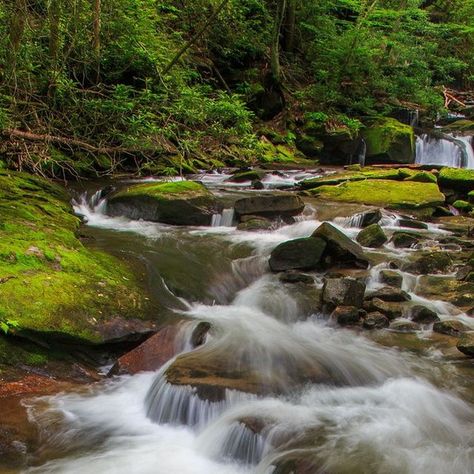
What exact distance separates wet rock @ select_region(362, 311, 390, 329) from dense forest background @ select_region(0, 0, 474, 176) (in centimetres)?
516

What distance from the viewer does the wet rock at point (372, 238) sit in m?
8.13

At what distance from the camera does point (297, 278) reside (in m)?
6.69

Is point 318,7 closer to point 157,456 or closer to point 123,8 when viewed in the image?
point 123,8

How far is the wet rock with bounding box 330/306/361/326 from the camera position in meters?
5.58

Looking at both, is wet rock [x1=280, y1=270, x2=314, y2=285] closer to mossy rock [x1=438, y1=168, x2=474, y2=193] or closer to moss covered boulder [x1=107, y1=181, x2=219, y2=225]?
moss covered boulder [x1=107, y1=181, x2=219, y2=225]

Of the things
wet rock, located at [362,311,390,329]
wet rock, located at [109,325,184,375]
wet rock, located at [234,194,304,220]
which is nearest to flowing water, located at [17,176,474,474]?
wet rock, located at [109,325,184,375]

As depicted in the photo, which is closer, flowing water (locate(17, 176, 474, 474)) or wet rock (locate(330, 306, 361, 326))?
flowing water (locate(17, 176, 474, 474))

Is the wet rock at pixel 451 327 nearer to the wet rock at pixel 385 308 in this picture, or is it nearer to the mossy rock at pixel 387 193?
the wet rock at pixel 385 308

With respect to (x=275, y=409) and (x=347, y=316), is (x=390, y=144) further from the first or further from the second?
(x=275, y=409)

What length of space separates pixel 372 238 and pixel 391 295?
2.21 meters

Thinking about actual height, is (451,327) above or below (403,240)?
below

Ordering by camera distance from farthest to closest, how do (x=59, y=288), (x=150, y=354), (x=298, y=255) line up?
1. (x=298, y=255)
2. (x=59, y=288)
3. (x=150, y=354)

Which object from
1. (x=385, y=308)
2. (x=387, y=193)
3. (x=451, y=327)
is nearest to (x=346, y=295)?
(x=385, y=308)

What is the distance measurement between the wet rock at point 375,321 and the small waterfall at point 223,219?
4.03 meters
